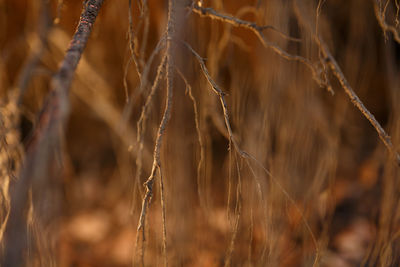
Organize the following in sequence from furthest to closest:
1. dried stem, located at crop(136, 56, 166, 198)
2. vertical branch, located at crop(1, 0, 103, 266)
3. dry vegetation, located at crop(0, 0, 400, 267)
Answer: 1. dry vegetation, located at crop(0, 0, 400, 267)
2. dried stem, located at crop(136, 56, 166, 198)
3. vertical branch, located at crop(1, 0, 103, 266)

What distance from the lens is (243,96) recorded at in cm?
89

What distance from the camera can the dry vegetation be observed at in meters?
0.63

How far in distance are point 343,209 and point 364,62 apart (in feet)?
1.65

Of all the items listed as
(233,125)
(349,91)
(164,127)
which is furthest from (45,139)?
(233,125)

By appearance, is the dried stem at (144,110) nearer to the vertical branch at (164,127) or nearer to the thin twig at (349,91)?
the vertical branch at (164,127)

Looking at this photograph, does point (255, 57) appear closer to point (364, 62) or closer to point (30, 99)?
point (364, 62)

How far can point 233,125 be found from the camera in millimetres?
1039

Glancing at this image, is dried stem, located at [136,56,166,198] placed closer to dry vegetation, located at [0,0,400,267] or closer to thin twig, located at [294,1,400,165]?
dry vegetation, located at [0,0,400,267]

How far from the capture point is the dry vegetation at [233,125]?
2.06 ft

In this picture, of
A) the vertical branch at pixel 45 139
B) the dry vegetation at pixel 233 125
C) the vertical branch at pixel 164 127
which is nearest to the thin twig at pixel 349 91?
the dry vegetation at pixel 233 125

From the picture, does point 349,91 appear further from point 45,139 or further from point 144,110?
point 45,139

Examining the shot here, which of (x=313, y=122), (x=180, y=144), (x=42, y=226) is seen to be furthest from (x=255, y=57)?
(x=42, y=226)

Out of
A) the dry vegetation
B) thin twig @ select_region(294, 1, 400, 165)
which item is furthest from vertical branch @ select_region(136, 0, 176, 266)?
thin twig @ select_region(294, 1, 400, 165)

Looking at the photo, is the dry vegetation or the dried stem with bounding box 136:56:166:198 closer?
the dried stem with bounding box 136:56:166:198
